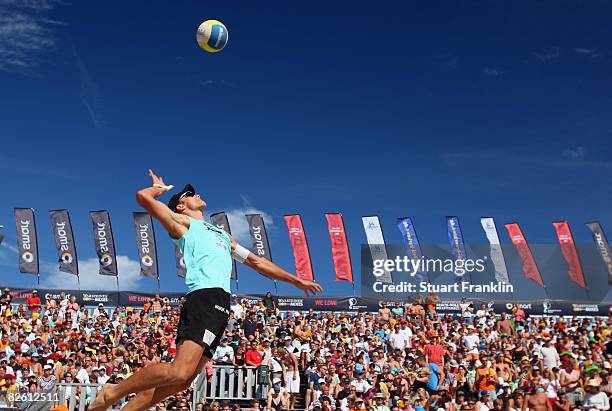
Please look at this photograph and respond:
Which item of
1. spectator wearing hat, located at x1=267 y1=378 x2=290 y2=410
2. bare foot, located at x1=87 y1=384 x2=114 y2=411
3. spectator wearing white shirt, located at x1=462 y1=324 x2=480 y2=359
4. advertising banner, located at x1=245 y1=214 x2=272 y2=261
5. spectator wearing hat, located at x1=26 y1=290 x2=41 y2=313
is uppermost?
advertising banner, located at x1=245 y1=214 x2=272 y2=261

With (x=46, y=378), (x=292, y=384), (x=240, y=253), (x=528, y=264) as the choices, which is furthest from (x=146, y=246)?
(x=240, y=253)

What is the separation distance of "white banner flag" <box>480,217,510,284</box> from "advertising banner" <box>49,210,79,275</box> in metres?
24.0

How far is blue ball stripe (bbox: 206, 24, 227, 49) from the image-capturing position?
1051cm

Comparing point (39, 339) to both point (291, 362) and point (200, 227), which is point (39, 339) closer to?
point (291, 362)

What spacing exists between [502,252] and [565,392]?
20.9m

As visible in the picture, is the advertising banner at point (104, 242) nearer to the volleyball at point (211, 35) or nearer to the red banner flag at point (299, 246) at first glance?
the red banner flag at point (299, 246)

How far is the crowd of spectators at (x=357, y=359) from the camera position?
1656 cm

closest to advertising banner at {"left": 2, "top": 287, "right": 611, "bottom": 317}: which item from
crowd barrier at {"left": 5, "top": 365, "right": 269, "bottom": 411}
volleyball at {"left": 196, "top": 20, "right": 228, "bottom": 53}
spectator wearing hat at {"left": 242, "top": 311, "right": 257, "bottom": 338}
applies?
spectator wearing hat at {"left": 242, "top": 311, "right": 257, "bottom": 338}

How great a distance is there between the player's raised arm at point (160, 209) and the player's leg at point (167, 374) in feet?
3.49

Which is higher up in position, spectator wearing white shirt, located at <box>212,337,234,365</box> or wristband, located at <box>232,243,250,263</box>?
wristband, located at <box>232,243,250,263</box>

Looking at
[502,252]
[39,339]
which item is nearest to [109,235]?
[39,339]

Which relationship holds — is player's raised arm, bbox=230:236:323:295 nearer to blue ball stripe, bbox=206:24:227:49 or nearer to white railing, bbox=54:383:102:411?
blue ball stripe, bbox=206:24:227:49

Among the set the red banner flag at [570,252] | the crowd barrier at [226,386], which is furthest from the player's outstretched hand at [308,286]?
the red banner flag at [570,252]

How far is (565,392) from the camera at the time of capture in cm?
1664
